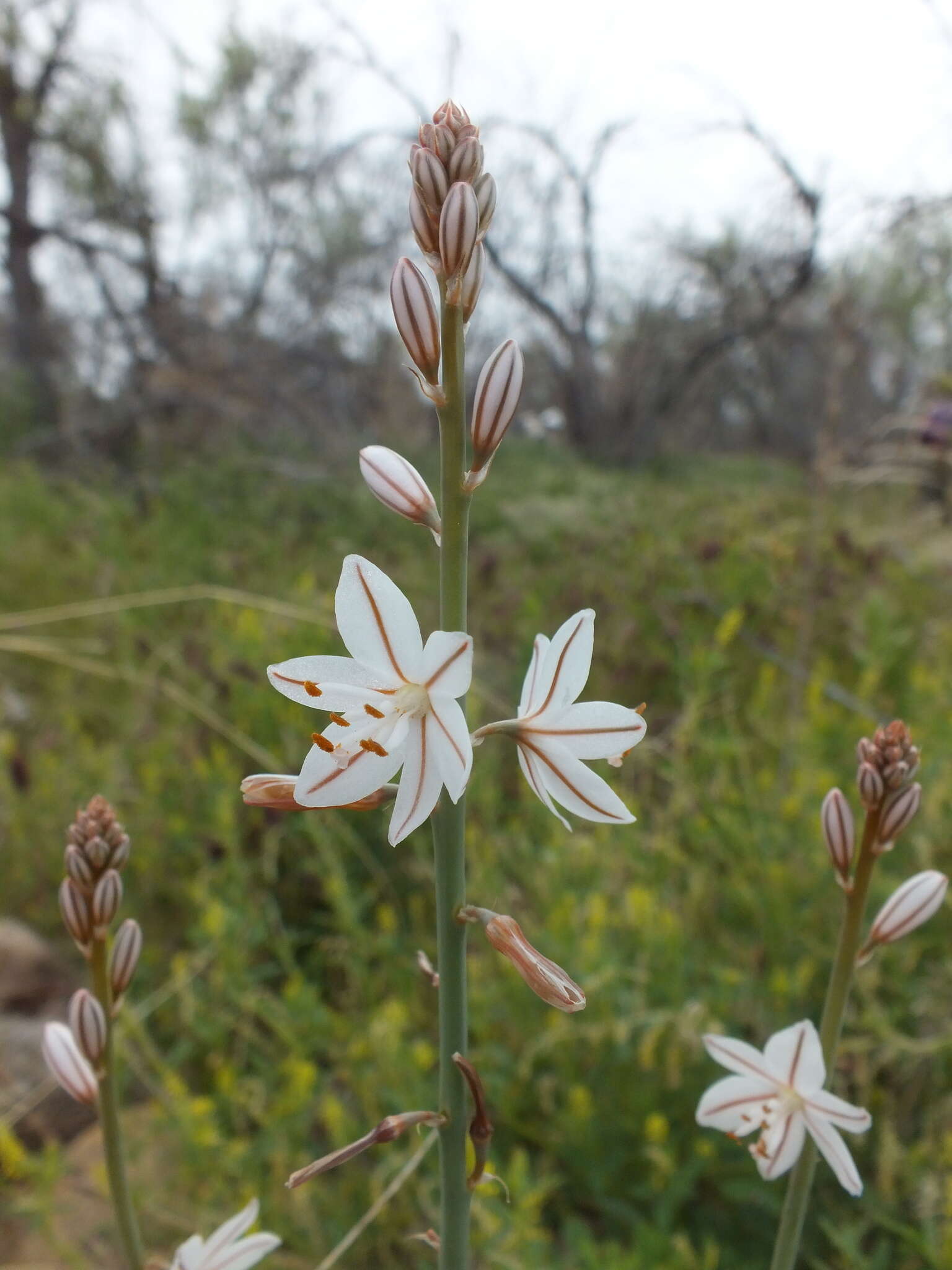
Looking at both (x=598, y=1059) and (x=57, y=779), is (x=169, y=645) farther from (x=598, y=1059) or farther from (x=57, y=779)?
(x=598, y=1059)

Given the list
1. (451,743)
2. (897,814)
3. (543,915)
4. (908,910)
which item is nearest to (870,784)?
(897,814)

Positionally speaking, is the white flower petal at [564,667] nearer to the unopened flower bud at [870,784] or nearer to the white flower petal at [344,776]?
the white flower petal at [344,776]

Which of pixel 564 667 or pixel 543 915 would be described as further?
pixel 543 915

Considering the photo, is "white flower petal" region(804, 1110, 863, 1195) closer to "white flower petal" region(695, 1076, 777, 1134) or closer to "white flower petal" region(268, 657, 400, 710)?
"white flower petal" region(695, 1076, 777, 1134)

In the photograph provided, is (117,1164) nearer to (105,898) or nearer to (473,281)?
(105,898)

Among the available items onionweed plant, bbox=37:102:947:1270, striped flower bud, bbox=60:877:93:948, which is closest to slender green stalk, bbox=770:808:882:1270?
onionweed plant, bbox=37:102:947:1270

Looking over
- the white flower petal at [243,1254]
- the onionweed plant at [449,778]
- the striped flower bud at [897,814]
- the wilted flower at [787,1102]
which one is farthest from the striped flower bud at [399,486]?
the white flower petal at [243,1254]
